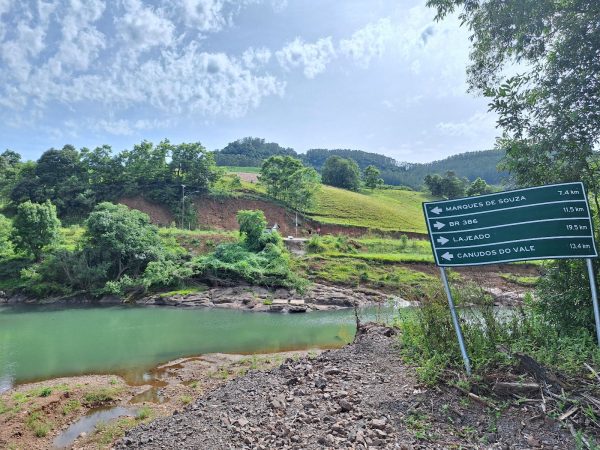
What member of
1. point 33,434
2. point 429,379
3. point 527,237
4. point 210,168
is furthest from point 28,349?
point 210,168

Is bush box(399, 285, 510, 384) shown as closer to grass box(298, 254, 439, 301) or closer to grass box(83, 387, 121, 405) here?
grass box(83, 387, 121, 405)

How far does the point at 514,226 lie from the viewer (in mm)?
5152

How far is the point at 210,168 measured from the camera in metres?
51.4

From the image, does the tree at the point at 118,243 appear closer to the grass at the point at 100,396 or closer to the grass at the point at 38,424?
the grass at the point at 100,396

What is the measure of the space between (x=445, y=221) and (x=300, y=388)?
3.87 meters

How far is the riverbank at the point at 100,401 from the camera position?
7395 millimetres

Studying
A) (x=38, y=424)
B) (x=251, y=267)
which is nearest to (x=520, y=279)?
(x=251, y=267)

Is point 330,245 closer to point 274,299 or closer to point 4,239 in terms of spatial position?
point 274,299

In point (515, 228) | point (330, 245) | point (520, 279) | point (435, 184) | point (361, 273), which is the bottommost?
point (520, 279)

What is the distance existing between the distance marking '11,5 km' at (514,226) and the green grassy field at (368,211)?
148 ft

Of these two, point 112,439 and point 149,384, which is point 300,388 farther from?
point 149,384

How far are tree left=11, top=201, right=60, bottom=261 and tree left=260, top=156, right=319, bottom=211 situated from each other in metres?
29.5

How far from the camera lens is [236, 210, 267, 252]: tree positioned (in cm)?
3047

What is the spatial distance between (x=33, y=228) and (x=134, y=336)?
1832 cm
